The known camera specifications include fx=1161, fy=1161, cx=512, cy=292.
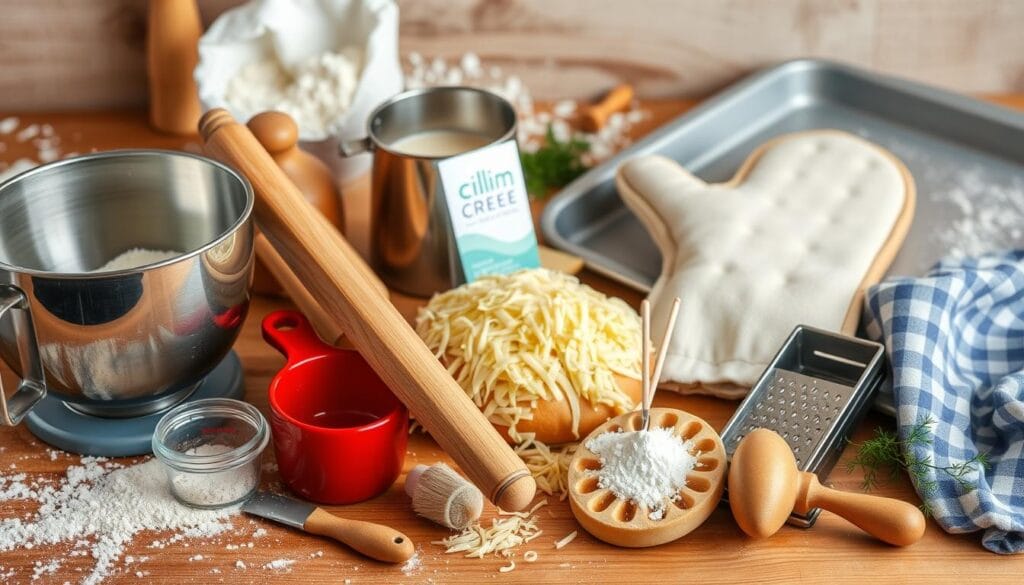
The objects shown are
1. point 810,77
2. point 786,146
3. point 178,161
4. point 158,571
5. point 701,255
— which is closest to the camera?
point 158,571

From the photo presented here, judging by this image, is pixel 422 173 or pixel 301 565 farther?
pixel 422 173

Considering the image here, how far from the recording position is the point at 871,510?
2.83ft

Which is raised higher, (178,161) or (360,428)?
(178,161)

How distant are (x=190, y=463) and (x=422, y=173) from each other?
371 mm

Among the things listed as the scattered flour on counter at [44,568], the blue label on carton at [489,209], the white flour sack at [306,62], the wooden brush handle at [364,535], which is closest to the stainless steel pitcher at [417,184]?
the blue label on carton at [489,209]

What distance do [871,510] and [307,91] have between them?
812 millimetres

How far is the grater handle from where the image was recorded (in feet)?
2.82

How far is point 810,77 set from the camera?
1561 mm

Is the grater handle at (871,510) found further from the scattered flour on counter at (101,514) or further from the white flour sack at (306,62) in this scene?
the white flour sack at (306,62)

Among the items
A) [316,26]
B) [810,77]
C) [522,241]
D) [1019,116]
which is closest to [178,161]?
[522,241]

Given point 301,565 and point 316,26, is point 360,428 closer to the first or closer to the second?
point 301,565

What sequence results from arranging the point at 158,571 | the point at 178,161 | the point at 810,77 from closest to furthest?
the point at 158,571, the point at 178,161, the point at 810,77

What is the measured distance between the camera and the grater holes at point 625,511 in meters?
0.87

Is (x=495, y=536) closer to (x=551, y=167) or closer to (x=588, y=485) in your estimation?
(x=588, y=485)
